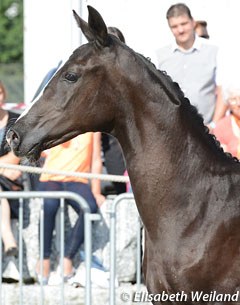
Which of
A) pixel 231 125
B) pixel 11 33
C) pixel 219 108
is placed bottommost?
pixel 231 125

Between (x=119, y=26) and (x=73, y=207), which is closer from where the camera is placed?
(x=73, y=207)

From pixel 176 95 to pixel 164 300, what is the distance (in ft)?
4.01

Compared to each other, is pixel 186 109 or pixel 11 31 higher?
pixel 11 31

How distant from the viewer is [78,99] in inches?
227

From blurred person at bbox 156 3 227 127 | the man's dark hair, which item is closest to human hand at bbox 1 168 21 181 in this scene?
A: blurred person at bbox 156 3 227 127

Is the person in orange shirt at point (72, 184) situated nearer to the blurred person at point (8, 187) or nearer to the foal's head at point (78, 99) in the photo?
the blurred person at point (8, 187)

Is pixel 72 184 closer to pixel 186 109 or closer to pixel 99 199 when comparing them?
pixel 99 199

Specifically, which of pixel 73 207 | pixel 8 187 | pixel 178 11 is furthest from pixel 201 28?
pixel 8 187

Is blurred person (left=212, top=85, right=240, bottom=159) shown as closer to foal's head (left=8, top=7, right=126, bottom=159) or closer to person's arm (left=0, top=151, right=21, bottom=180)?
person's arm (left=0, top=151, right=21, bottom=180)

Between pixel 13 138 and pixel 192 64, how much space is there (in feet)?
11.1

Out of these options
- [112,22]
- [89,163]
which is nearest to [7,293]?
[89,163]

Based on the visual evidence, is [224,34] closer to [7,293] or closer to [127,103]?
[7,293]

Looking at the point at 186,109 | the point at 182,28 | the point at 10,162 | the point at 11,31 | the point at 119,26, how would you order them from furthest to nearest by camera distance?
the point at 11,31 → the point at 119,26 → the point at 182,28 → the point at 10,162 → the point at 186,109

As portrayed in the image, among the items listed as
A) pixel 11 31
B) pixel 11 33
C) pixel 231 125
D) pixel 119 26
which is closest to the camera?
pixel 231 125
